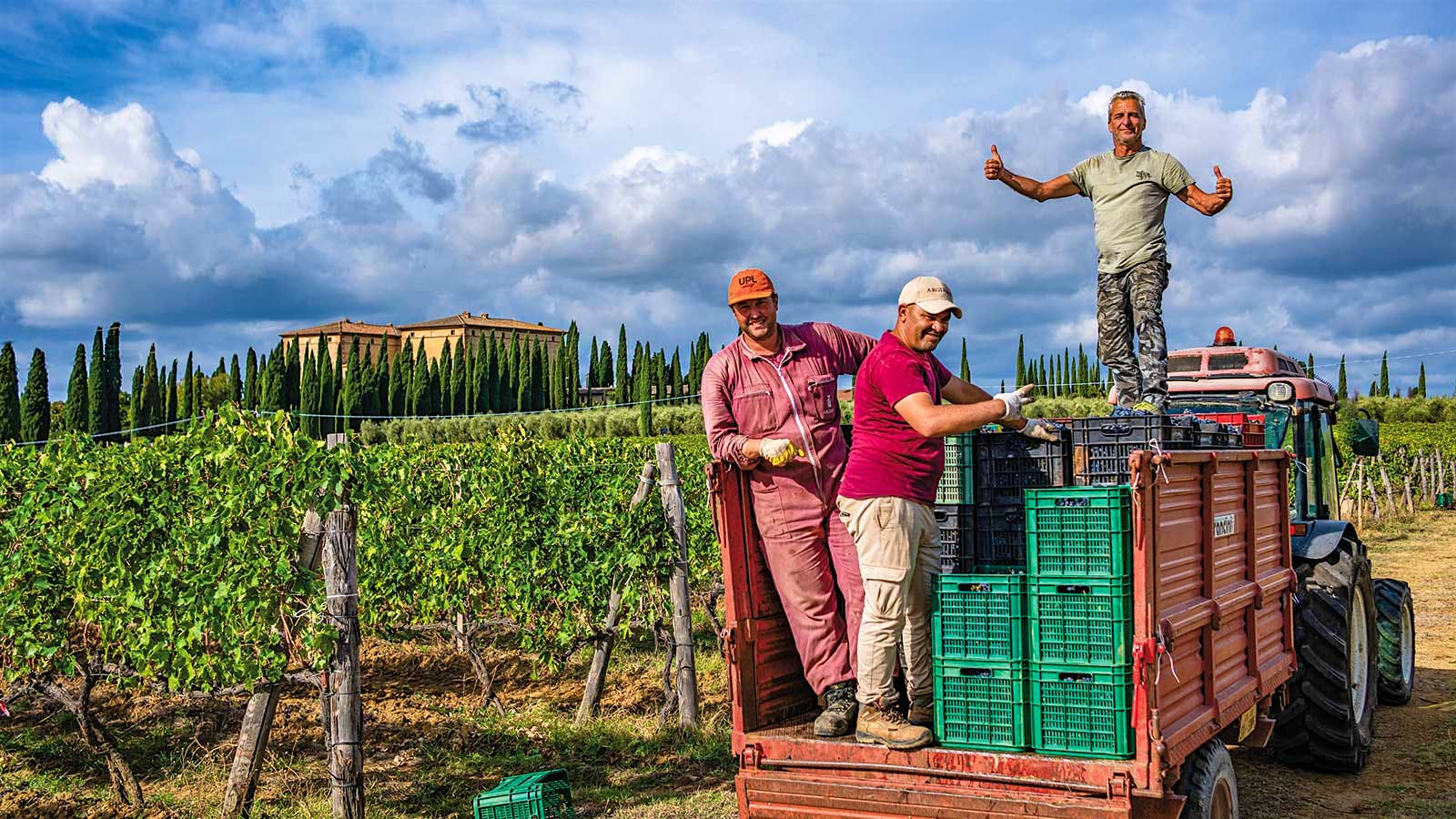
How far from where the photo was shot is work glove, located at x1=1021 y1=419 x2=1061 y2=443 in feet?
15.3

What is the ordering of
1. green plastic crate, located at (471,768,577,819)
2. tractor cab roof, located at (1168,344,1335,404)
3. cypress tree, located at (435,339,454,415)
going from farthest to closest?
cypress tree, located at (435,339,454,415), tractor cab roof, located at (1168,344,1335,404), green plastic crate, located at (471,768,577,819)

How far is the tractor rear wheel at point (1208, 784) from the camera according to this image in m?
4.28

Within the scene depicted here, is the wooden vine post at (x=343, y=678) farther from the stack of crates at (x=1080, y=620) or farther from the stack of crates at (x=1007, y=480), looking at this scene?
the stack of crates at (x=1080, y=620)

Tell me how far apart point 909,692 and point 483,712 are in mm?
5033

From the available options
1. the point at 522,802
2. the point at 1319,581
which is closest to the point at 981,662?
the point at 522,802

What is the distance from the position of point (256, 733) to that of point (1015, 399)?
14.9 ft

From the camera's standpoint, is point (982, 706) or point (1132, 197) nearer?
point (982, 706)

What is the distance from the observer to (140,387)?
5462cm

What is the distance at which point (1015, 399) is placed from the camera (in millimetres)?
4406

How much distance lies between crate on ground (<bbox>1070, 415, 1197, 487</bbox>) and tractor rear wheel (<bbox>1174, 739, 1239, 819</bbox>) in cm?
111

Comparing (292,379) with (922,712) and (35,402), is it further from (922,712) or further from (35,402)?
(922,712)

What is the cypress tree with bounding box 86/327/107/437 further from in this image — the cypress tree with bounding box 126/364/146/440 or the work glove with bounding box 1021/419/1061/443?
the work glove with bounding box 1021/419/1061/443

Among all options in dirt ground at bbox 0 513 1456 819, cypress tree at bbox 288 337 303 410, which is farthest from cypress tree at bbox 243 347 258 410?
dirt ground at bbox 0 513 1456 819

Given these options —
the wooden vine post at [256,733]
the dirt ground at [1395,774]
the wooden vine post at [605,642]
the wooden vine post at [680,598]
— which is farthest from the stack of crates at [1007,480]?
the wooden vine post at [605,642]
